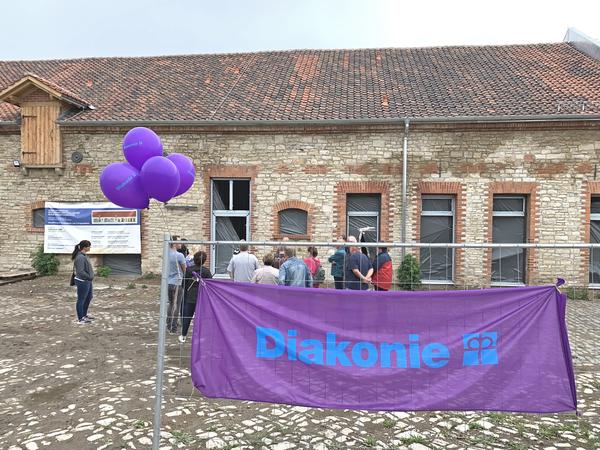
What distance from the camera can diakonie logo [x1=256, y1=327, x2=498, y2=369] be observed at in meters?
3.31

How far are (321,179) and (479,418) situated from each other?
29.7ft

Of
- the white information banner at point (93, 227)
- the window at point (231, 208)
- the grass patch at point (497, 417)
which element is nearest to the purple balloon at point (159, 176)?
the grass patch at point (497, 417)

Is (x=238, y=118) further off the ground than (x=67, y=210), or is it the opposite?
(x=238, y=118)

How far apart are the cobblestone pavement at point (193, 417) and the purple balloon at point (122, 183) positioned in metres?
2.33

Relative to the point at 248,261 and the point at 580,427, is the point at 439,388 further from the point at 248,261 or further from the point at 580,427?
the point at 248,261

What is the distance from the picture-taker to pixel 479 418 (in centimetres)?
424

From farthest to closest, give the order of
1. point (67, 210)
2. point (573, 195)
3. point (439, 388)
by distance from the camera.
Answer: point (67, 210), point (573, 195), point (439, 388)

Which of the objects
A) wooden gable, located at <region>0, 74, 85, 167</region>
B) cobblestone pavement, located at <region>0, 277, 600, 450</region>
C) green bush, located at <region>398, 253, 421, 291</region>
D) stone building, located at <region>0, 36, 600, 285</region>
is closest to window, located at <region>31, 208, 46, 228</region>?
stone building, located at <region>0, 36, 600, 285</region>

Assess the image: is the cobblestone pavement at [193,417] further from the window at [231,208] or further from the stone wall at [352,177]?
the window at [231,208]

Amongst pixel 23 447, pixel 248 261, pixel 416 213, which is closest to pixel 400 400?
pixel 23 447

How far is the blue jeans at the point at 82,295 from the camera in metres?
7.78

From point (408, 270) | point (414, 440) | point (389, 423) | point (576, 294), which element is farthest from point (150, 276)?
point (576, 294)

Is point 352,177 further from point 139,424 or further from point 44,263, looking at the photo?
point 44,263

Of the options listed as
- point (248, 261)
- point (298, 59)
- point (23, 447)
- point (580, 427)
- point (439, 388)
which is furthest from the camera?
point (298, 59)
